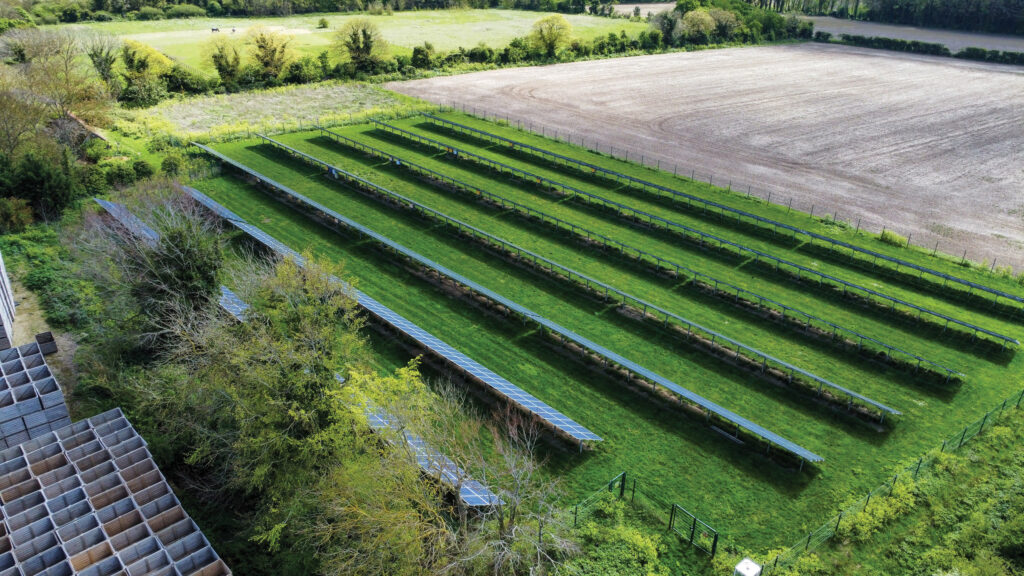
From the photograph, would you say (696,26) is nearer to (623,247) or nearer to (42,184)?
(623,247)

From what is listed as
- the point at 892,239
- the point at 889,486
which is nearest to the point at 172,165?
the point at 889,486

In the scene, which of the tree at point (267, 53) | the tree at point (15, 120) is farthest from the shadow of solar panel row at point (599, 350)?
the tree at point (267, 53)

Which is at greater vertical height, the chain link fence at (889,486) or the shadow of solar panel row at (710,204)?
the shadow of solar panel row at (710,204)

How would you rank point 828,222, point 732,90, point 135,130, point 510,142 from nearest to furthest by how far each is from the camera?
1. point 828,222
2. point 510,142
3. point 135,130
4. point 732,90

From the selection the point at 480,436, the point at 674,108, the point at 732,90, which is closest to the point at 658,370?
the point at 480,436

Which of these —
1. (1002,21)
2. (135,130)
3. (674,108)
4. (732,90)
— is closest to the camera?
(135,130)

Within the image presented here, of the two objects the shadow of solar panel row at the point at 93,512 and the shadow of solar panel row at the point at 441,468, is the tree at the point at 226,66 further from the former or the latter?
the shadow of solar panel row at the point at 441,468

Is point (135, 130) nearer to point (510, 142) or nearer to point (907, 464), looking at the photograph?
point (510, 142)
